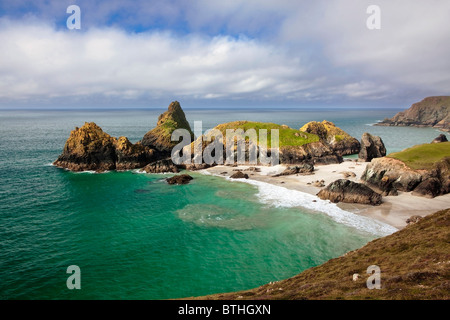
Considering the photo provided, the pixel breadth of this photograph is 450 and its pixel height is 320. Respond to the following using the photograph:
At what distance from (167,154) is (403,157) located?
7041 cm

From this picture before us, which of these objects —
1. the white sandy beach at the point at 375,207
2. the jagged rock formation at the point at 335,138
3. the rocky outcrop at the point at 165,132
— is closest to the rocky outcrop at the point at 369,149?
the white sandy beach at the point at 375,207

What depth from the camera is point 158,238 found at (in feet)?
115

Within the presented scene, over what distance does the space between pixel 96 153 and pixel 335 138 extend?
88.2 meters

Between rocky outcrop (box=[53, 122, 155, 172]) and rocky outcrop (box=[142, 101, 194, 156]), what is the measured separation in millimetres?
14132

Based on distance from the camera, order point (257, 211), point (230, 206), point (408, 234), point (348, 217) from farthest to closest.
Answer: point (230, 206) < point (257, 211) < point (348, 217) < point (408, 234)

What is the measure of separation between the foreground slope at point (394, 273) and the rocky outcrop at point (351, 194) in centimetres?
1738

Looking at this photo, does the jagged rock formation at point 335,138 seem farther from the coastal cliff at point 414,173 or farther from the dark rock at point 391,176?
the dark rock at point 391,176

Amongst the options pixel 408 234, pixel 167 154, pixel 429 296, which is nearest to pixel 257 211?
pixel 408 234

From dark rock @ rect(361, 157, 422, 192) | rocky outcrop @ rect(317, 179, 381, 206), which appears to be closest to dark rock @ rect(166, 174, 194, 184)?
rocky outcrop @ rect(317, 179, 381, 206)

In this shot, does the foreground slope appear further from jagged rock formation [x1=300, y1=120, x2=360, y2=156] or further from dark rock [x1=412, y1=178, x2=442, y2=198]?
jagged rock formation [x1=300, y1=120, x2=360, y2=156]

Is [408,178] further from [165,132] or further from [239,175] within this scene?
[165,132]

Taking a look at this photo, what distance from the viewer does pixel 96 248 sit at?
32062 millimetres
